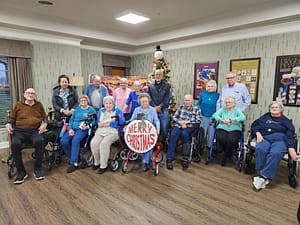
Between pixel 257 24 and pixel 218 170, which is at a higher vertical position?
pixel 257 24

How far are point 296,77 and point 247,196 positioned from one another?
2.36 metres

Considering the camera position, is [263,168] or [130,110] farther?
[130,110]

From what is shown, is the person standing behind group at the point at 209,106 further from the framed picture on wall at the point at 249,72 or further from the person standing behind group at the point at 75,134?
the person standing behind group at the point at 75,134

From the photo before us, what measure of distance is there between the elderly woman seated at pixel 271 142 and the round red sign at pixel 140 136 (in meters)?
1.43

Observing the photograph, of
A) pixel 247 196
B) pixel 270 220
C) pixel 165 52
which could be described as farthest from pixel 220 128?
pixel 165 52

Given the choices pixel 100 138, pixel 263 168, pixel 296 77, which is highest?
pixel 296 77

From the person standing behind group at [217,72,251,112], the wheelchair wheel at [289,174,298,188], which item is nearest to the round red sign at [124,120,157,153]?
the person standing behind group at [217,72,251,112]

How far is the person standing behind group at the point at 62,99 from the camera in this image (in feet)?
12.1

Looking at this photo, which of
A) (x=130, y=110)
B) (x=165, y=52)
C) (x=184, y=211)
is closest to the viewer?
(x=184, y=211)

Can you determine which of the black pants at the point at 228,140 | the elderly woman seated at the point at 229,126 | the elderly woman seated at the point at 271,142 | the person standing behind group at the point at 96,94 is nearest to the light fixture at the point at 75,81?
the person standing behind group at the point at 96,94

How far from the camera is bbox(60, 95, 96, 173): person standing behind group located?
3.29 metres

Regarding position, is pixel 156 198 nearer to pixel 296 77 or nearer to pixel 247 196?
pixel 247 196

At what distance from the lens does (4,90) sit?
440cm

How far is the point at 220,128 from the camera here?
3471 millimetres
